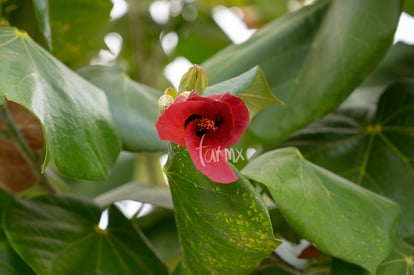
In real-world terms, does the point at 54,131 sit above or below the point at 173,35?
above

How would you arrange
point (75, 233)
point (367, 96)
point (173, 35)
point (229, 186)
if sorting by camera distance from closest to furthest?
point (229, 186)
point (75, 233)
point (367, 96)
point (173, 35)

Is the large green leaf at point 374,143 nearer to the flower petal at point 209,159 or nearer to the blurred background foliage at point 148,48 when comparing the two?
the blurred background foliage at point 148,48

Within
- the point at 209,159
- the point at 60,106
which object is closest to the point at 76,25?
the point at 60,106

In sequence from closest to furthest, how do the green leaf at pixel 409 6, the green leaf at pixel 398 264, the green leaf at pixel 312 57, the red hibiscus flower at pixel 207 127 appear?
the red hibiscus flower at pixel 207 127 < the green leaf at pixel 398 264 < the green leaf at pixel 312 57 < the green leaf at pixel 409 6

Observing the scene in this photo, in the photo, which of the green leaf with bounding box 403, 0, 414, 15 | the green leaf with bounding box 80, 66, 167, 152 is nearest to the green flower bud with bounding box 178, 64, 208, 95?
the green leaf with bounding box 80, 66, 167, 152

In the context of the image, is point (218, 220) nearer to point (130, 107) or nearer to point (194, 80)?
point (194, 80)

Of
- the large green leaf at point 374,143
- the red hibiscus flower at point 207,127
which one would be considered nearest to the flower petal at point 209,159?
the red hibiscus flower at point 207,127

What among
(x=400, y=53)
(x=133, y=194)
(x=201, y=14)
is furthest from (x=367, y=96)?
(x=201, y=14)

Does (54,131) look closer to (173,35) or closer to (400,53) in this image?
(400,53)
